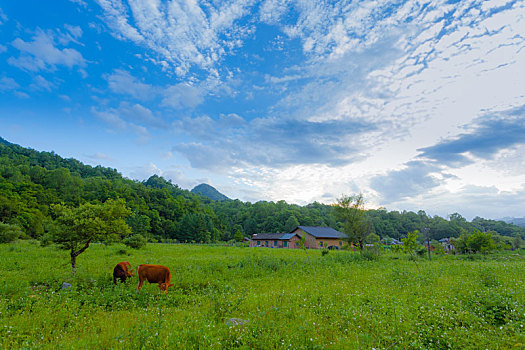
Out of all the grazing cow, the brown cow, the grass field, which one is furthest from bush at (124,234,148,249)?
the brown cow

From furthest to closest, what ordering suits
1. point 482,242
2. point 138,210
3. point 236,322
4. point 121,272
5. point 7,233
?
point 138,210 → point 482,242 → point 7,233 → point 121,272 → point 236,322

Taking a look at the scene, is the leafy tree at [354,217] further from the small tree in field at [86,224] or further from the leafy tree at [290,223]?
the leafy tree at [290,223]

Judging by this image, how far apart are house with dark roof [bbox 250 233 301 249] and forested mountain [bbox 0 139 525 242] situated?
42.1ft

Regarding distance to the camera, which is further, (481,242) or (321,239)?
(321,239)

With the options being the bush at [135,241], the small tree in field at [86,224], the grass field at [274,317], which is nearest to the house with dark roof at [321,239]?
the bush at [135,241]

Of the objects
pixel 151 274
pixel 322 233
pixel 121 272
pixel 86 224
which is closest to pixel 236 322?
pixel 151 274

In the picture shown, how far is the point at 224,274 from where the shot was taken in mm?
13906

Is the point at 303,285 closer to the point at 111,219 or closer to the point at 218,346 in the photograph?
the point at 218,346

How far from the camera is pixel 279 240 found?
56.1m

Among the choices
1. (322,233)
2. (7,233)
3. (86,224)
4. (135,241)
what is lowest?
(322,233)

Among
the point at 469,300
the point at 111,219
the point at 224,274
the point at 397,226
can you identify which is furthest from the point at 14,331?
the point at 397,226

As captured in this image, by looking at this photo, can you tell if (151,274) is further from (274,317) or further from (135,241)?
(135,241)

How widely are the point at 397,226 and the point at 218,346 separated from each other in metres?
107

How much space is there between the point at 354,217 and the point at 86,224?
105ft
